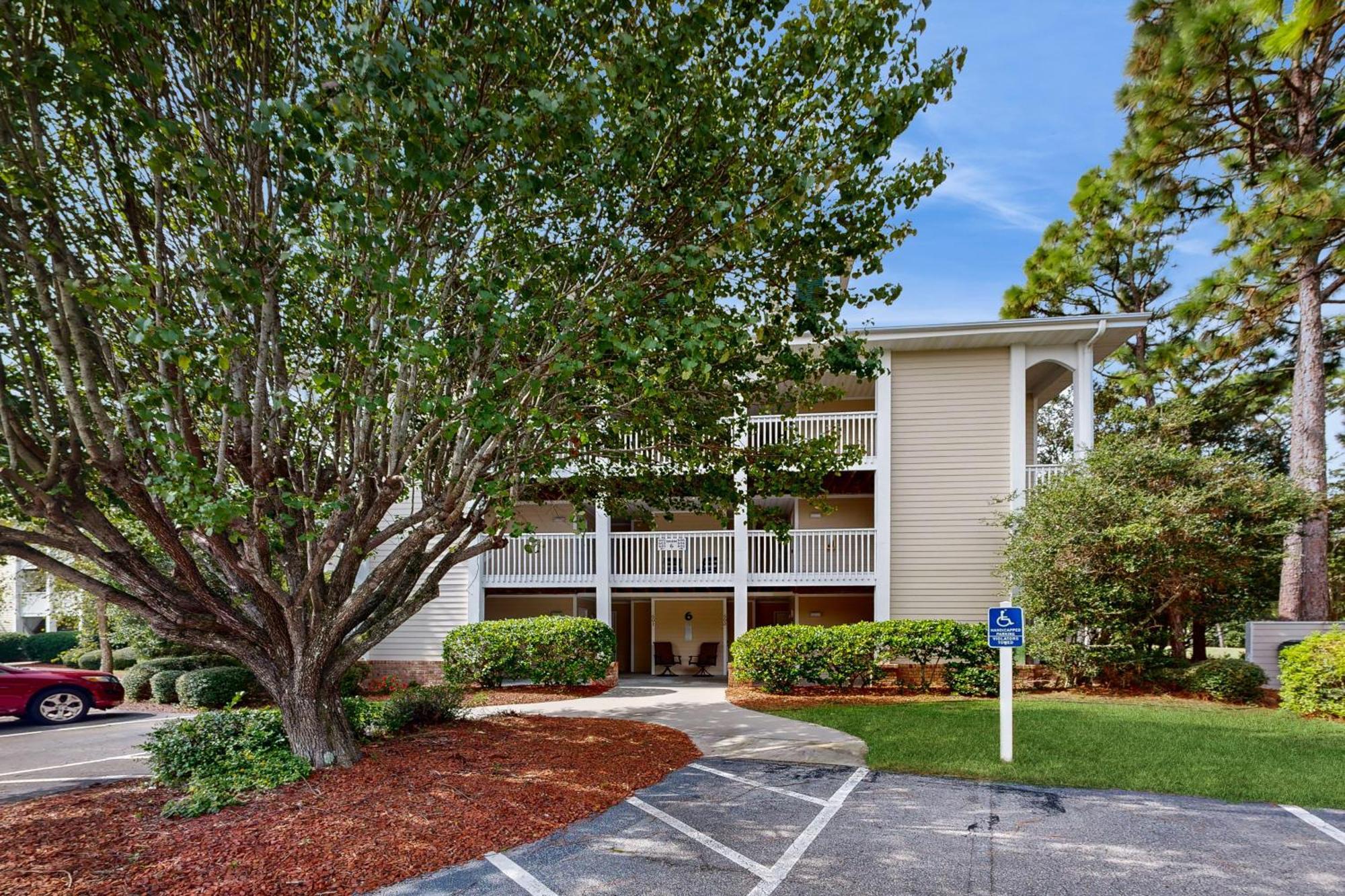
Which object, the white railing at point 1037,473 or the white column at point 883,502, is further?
the white column at point 883,502

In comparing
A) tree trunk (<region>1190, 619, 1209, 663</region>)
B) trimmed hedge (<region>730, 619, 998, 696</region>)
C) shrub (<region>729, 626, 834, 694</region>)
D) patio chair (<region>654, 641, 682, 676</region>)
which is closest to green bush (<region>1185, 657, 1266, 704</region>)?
trimmed hedge (<region>730, 619, 998, 696</region>)

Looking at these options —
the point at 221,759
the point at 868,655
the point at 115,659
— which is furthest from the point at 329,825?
the point at 115,659

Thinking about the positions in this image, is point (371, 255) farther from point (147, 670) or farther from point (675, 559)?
point (147, 670)

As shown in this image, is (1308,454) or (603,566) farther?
(603,566)

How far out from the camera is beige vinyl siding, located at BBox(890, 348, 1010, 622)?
1466 cm

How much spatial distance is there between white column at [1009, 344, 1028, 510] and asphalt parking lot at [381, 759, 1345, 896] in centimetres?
888

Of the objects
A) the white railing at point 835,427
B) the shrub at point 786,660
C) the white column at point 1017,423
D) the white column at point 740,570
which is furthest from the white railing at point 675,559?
the white column at point 1017,423

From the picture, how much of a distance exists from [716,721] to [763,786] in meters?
3.67

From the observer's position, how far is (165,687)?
13484mm

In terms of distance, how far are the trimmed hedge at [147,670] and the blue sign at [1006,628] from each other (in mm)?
13385

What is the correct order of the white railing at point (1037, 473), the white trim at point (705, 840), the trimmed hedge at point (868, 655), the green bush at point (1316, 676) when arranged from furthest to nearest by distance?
the white railing at point (1037, 473) < the trimmed hedge at point (868, 655) < the green bush at point (1316, 676) < the white trim at point (705, 840)

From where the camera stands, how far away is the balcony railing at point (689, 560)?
49.5ft

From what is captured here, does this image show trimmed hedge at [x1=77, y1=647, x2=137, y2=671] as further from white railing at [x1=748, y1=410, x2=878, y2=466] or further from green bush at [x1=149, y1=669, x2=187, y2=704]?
white railing at [x1=748, y1=410, x2=878, y2=466]

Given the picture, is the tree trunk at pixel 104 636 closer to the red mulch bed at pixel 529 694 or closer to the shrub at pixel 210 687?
the shrub at pixel 210 687
